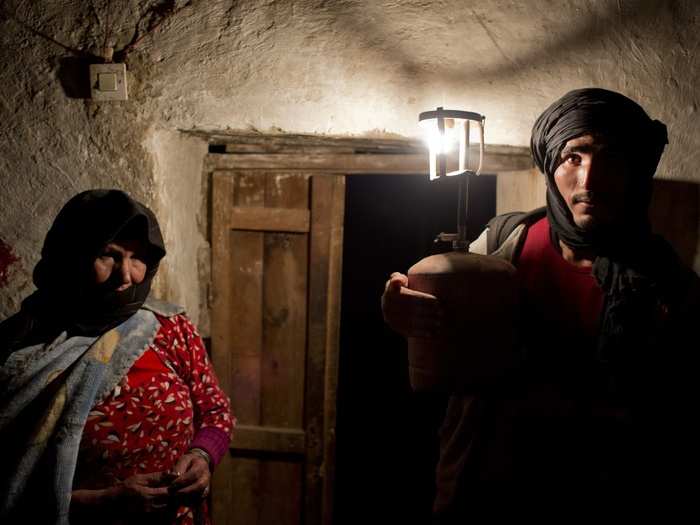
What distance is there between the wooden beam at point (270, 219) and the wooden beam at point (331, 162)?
8.3 inches

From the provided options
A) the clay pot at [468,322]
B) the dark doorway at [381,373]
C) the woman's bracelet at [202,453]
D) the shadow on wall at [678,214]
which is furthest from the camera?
the dark doorway at [381,373]

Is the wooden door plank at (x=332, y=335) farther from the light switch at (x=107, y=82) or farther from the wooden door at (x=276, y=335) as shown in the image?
the light switch at (x=107, y=82)

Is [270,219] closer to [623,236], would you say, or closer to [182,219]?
[182,219]

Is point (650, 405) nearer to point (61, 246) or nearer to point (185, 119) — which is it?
point (61, 246)

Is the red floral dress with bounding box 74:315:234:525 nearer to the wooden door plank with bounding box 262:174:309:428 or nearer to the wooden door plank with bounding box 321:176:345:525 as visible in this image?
the wooden door plank with bounding box 262:174:309:428

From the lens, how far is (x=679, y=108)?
2.17 meters

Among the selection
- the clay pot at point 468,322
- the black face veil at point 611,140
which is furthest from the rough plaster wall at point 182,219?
the black face veil at point 611,140

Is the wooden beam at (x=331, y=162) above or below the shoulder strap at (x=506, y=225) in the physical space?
above

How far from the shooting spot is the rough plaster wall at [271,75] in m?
2.22

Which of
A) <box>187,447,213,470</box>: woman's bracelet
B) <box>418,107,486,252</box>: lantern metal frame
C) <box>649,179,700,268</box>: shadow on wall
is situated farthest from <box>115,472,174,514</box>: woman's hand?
<box>649,179,700,268</box>: shadow on wall

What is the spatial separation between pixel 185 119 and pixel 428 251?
8.69 feet

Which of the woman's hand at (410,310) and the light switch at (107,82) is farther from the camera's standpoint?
the light switch at (107,82)

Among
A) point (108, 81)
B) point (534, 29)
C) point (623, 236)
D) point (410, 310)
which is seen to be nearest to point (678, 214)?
point (623, 236)

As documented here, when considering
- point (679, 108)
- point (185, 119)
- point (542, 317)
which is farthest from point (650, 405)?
point (185, 119)
